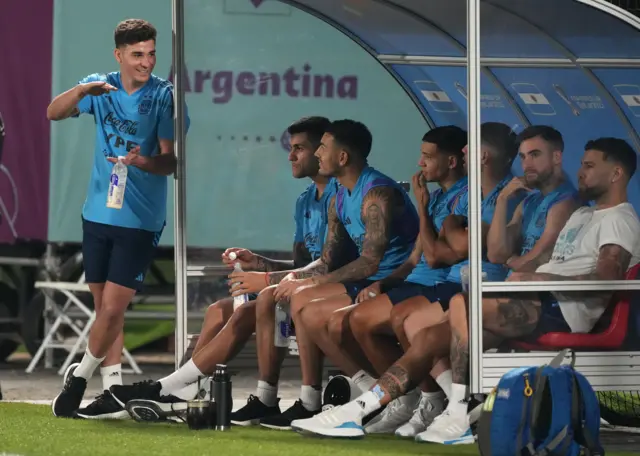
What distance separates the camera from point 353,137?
8656 millimetres

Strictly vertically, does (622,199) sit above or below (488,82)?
below

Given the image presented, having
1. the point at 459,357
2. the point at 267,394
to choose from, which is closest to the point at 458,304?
the point at 459,357

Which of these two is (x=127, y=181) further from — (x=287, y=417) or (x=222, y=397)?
(x=287, y=417)

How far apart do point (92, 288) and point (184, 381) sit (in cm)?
82

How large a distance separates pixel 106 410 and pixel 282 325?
3.29ft

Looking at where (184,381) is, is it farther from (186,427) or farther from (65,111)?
(65,111)

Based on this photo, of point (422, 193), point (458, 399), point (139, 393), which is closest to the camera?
point (458, 399)

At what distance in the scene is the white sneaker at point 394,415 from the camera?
802 cm

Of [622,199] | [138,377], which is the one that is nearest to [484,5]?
[622,199]

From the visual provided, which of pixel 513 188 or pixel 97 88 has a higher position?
pixel 97 88

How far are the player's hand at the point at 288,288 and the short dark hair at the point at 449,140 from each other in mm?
959

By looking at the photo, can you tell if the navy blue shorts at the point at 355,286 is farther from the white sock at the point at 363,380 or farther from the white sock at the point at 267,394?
the white sock at the point at 267,394

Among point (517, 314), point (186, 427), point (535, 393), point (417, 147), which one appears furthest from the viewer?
point (417, 147)

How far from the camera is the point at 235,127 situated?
404 inches
